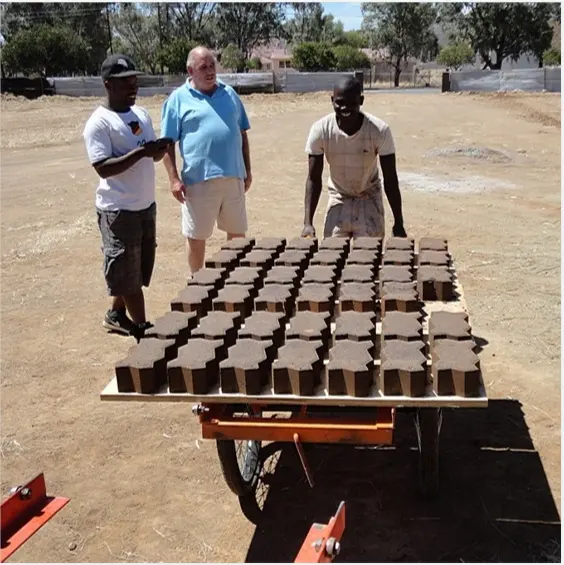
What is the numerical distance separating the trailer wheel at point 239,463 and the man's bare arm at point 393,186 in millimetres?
1811

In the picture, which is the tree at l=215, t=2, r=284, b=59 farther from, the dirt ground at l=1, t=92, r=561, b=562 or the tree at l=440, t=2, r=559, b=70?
the dirt ground at l=1, t=92, r=561, b=562

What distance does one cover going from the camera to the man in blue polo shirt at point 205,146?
205 inches

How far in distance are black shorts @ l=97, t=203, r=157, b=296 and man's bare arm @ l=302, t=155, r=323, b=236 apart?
109 cm

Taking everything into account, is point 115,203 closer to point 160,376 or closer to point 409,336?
point 160,376

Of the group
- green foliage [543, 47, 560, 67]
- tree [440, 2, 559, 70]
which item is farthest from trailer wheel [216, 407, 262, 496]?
tree [440, 2, 559, 70]

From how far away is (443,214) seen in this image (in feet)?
31.1

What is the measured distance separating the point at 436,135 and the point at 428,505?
14.6 m

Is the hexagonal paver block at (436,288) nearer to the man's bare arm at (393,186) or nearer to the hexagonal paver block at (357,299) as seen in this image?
the hexagonal paver block at (357,299)

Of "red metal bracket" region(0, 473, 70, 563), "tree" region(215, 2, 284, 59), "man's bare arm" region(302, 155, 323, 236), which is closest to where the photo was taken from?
"red metal bracket" region(0, 473, 70, 563)

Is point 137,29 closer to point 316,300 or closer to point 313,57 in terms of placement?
point 313,57

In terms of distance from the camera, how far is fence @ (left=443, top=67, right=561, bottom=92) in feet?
98.5

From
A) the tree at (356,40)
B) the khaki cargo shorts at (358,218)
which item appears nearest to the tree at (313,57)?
the tree at (356,40)

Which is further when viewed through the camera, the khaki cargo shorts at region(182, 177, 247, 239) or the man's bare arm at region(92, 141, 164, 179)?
the khaki cargo shorts at region(182, 177, 247, 239)

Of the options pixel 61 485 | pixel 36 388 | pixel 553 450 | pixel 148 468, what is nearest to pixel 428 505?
pixel 553 450
